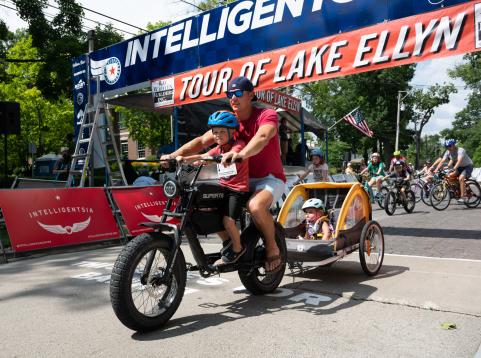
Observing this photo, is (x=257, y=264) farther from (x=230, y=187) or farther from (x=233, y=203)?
(x=230, y=187)

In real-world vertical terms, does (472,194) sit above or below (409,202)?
above

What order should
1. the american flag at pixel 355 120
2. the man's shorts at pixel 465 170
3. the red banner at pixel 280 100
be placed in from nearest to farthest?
the man's shorts at pixel 465 170 → the red banner at pixel 280 100 → the american flag at pixel 355 120

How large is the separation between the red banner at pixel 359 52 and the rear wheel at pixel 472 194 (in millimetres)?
7181

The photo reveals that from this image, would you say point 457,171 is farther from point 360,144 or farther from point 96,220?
point 360,144

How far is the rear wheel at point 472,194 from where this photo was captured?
1271 cm

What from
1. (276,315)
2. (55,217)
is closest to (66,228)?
(55,217)

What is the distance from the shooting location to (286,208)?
5473 mm

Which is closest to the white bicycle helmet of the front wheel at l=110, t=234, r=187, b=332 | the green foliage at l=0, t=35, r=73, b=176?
the front wheel at l=110, t=234, r=187, b=332

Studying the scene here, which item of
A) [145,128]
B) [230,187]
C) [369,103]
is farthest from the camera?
[369,103]

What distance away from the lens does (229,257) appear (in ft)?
12.9

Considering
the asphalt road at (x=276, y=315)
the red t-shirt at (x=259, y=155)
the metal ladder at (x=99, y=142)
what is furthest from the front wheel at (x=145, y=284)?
the metal ladder at (x=99, y=142)

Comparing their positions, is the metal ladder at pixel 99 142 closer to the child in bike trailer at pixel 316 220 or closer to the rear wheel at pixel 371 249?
the child in bike trailer at pixel 316 220

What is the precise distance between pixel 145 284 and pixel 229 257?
82 cm

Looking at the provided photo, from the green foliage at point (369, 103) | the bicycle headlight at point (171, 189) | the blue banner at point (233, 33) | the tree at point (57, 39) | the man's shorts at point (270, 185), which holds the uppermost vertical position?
the green foliage at point (369, 103)
